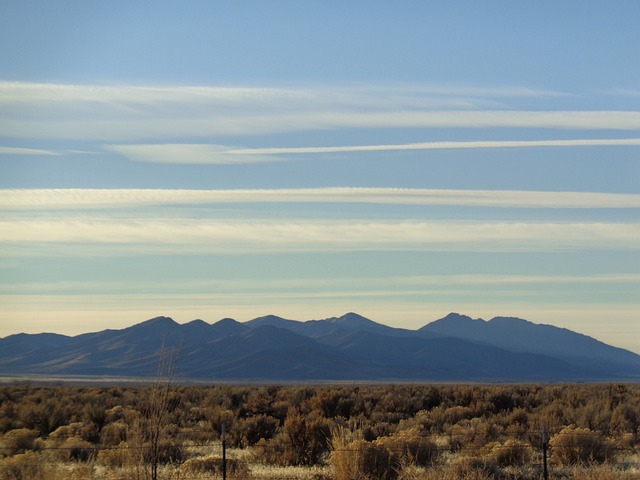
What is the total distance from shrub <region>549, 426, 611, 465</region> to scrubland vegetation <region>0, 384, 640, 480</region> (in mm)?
38

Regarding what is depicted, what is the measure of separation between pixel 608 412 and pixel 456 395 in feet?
40.8

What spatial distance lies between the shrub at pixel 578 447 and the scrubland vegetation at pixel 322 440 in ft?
0.12

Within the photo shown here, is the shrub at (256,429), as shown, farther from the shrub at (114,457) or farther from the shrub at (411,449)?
the shrub at (411,449)

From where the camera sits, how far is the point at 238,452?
31.5 metres

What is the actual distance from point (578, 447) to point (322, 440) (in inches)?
279

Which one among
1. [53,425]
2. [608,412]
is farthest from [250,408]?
[608,412]

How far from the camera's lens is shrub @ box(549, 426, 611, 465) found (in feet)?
90.0

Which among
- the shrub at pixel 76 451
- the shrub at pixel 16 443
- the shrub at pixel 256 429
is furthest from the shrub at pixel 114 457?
the shrub at pixel 256 429

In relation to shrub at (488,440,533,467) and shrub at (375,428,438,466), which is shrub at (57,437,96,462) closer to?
shrub at (375,428,438,466)

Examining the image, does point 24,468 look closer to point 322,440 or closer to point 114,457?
point 114,457

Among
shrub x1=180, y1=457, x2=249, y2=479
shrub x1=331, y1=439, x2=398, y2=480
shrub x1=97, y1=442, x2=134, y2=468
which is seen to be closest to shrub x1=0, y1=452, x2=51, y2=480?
shrub x1=97, y1=442, x2=134, y2=468

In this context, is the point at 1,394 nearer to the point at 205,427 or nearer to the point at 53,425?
the point at 53,425

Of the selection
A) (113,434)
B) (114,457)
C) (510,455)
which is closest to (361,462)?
(510,455)

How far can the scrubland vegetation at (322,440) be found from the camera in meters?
23.0
